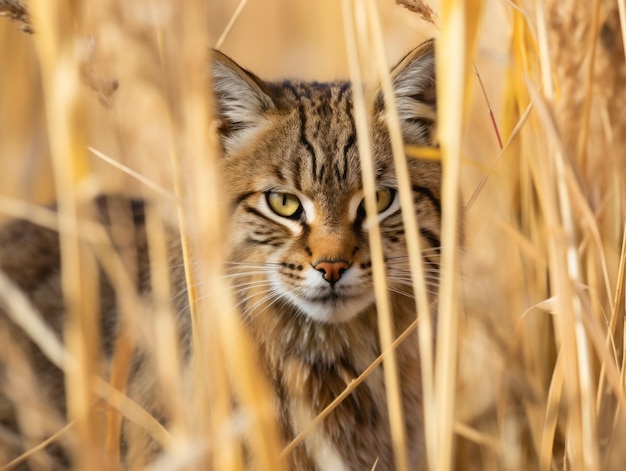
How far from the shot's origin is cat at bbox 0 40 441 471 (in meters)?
1.43

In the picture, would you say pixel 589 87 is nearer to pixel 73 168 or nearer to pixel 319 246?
pixel 319 246

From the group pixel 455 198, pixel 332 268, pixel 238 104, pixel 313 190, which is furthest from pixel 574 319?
pixel 238 104

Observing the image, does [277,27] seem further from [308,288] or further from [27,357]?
[308,288]

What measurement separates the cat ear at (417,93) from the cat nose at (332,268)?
1.15 ft

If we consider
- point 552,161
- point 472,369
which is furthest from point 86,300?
point 472,369

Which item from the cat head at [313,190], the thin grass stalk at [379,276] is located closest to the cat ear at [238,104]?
the cat head at [313,190]

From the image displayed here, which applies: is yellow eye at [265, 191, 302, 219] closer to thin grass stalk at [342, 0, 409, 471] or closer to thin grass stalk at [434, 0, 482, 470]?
thin grass stalk at [342, 0, 409, 471]

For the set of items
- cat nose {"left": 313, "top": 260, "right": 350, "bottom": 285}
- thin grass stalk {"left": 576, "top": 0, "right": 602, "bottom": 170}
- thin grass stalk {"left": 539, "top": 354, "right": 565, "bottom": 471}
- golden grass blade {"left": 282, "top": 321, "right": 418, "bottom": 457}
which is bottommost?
thin grass stalk {"left": 539, "top": 354, "right": 565, "bottom": 471}

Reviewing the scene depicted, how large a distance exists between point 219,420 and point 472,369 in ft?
4.05

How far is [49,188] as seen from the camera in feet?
8.55

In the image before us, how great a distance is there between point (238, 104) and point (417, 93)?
363 millimetres

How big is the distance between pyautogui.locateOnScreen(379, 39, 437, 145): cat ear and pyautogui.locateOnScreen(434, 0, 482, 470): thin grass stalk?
51 cm

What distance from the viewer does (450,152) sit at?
34.3 inches

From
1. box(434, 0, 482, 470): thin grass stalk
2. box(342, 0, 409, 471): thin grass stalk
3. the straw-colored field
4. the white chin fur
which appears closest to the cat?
the white chin fur
